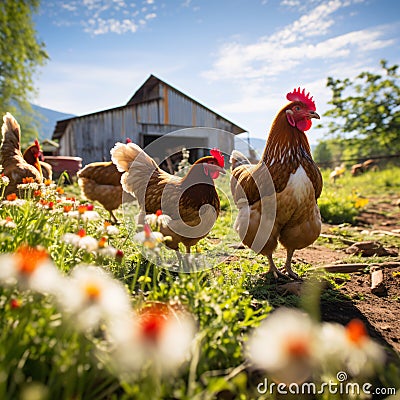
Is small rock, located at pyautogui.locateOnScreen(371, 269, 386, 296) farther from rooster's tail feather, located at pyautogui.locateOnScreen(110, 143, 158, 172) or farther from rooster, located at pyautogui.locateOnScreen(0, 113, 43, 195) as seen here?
rooster, located at pyautogui.locateOnScreen(0, 113, 43, 195)

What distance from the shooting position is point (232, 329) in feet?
4.89

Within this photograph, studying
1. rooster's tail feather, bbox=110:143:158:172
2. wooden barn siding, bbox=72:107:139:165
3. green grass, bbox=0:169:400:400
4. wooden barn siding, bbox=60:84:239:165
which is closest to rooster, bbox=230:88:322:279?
green grass, bbox=0:169:400:400

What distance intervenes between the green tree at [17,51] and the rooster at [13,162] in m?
17.9

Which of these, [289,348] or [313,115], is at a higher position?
[313,115]

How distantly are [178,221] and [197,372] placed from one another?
80.3 inches

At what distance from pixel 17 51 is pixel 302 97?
2221 cm

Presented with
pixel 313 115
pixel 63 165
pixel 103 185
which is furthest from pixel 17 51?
pixel 313 115

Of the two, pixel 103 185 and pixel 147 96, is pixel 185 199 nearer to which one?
pixel 103 185

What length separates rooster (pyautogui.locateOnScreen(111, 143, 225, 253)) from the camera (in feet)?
10.7

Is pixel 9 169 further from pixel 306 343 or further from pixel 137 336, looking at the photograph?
pixel 306 343

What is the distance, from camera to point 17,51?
19.4 m

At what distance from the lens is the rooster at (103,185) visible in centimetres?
553

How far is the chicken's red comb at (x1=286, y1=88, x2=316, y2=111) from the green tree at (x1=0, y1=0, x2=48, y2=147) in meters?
21.0

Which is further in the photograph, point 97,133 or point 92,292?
point 97,133
